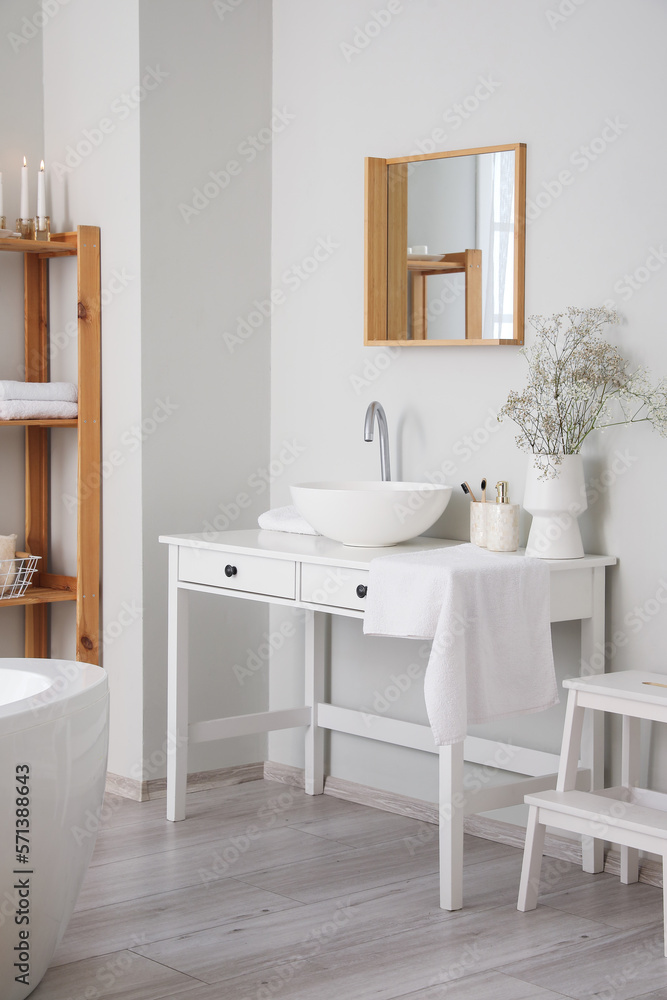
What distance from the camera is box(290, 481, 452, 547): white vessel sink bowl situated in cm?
297

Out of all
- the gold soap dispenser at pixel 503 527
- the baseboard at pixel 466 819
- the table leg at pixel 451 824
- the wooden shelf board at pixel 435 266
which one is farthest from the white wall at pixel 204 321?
the table leg at pixel 451 824

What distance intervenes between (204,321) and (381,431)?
0.72 m

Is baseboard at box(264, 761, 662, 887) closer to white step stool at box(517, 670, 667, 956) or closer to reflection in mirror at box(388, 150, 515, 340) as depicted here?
white step stool at box(517, 670, 667, 956)

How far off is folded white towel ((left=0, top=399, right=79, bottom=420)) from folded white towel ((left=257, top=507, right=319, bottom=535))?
0.69 meters

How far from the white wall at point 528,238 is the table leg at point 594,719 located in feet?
0.20

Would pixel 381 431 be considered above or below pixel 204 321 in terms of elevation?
below

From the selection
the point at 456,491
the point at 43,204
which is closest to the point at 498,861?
the point at 456,491

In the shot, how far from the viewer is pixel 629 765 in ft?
9.36

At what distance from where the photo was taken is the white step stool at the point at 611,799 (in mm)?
2510

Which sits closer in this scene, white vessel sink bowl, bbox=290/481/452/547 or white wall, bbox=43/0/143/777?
white vessel sink bowl, bbox=290/481/452/547

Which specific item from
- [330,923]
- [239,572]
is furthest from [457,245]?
[330,923]

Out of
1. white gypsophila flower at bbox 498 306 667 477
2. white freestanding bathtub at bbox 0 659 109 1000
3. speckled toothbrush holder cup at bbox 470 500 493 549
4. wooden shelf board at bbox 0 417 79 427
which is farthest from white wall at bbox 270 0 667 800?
white freestanding bathtub at bbox 0 659 109 1000

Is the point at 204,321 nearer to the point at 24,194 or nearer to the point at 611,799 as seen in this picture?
the point at 24,194

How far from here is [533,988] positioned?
2.33m
